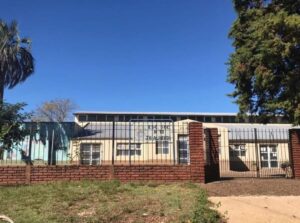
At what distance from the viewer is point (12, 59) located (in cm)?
3278

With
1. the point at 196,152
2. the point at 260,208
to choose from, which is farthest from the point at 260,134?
the point at 260,208

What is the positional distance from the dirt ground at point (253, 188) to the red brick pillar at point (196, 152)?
0.55 m

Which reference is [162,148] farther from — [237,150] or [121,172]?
[237,150]

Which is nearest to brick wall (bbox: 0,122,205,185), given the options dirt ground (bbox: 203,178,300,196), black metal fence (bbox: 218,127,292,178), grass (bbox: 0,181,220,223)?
dirt ground (bbox: 203,178,300,196)

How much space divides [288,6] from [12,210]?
15586 millimetres

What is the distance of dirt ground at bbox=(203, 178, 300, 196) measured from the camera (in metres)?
11.1

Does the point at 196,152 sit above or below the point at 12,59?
below

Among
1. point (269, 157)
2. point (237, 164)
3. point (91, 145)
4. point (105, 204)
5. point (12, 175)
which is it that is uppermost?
point (91, 145)

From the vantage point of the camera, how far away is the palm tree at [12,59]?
32.4 meters

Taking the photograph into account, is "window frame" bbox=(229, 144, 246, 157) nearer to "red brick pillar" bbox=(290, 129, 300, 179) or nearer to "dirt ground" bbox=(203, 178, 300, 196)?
"red brick pillar" bbox=(290, 129, 300, 179)

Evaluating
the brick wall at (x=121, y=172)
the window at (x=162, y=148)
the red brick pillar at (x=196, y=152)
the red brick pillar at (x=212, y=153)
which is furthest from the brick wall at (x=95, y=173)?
the window at (x=162, y=148)

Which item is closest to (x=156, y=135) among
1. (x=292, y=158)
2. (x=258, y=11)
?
(x=292, y=158)

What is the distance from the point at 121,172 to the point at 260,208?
5.57m

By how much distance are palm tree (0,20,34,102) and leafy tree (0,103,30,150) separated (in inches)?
742
